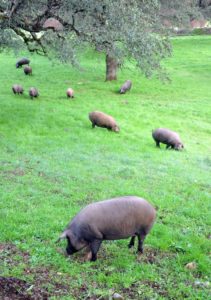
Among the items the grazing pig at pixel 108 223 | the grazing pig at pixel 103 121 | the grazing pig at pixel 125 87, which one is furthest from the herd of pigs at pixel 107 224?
the grazing pig at pixel 125 87

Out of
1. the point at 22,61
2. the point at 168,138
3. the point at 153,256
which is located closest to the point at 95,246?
the point at 153,256

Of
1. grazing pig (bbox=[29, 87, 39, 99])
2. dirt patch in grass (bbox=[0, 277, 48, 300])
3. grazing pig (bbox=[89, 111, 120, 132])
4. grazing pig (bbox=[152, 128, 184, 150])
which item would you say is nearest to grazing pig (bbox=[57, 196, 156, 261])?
dirt patch in grass (bbox=[0, 277, 48, 300])

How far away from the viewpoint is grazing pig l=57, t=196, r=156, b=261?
7.21m

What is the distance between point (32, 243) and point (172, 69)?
33480 millimetres

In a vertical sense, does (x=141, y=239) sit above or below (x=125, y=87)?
above

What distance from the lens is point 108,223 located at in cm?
725

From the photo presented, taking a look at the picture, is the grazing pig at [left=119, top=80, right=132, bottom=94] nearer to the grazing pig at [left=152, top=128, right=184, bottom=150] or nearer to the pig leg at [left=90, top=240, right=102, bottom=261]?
the grazing pig at [left=152, top=128, right=184, bottom=150]

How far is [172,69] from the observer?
129 ft

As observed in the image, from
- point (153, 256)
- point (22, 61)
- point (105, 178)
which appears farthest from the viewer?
point (22, 61)

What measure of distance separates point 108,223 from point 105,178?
5.18m

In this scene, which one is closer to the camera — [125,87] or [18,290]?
[18,290]

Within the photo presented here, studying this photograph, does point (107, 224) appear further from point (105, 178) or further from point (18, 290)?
point (105, 178)

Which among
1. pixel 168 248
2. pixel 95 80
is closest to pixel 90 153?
pixel 168 248

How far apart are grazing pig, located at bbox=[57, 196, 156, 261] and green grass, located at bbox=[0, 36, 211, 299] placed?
1.27 ft
